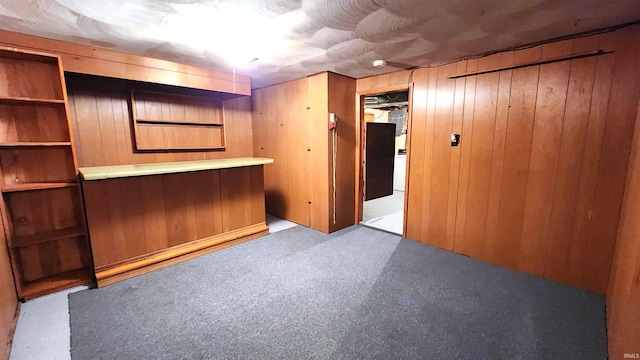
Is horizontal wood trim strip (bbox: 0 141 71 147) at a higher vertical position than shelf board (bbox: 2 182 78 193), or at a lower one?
higher

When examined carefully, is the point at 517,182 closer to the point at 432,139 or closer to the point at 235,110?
the point at 432,139

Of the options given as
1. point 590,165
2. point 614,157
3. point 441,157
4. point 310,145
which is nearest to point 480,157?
point 441,157

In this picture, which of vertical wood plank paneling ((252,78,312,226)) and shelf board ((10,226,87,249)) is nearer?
shelf board ((10,226,87,249))

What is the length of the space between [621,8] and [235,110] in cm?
405

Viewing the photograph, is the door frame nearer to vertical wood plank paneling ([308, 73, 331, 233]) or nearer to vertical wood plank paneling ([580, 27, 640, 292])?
vertical wood plank paneling ([308, 73, 331, 233])

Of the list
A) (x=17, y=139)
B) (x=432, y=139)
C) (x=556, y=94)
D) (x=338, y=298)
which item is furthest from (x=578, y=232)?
(x=17, y=139)

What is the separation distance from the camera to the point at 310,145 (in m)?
3.49

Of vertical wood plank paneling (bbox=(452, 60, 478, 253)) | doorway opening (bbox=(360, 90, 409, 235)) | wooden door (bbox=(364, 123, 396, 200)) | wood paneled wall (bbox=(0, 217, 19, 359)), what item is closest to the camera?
wood paneled wall (bbox=(0, 217, 19, 359))

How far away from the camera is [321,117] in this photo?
10.8 feet

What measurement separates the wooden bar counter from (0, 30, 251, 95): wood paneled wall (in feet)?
2.91

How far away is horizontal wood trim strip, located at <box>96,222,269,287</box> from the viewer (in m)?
2.26

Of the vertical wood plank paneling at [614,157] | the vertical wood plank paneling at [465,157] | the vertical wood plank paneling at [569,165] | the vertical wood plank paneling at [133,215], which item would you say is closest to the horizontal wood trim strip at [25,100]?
the vertical wood plank paneling at [133,215]

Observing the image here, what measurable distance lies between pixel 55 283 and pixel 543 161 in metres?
4.36

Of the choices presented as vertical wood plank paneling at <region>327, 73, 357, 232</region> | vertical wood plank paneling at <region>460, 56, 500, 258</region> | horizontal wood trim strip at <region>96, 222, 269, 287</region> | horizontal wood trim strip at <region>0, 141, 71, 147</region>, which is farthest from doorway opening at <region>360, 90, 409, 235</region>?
horizontal wood trim strip at <region>0, 141, 71, 147</region>
